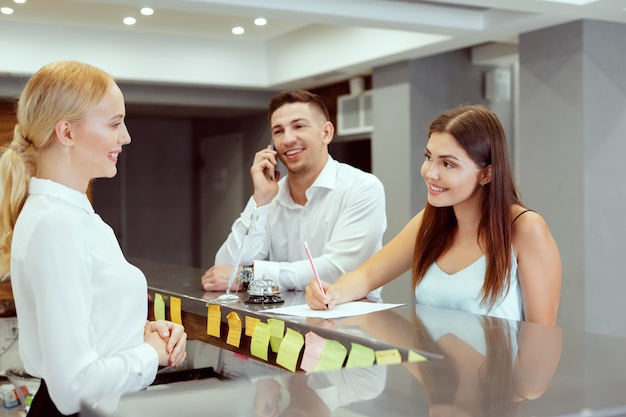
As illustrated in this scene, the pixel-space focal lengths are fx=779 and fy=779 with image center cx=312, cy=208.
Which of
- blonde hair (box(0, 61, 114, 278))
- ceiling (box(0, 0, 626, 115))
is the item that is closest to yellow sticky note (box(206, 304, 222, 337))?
blonde hair (box(0, 61, 114, 278))

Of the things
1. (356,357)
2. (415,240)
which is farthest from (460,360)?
(415,240)

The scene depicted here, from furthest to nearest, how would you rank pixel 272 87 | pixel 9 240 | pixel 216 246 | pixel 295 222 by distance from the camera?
pixel 216 246
pixel 272 87
pixel 295 222
pixel 9 240

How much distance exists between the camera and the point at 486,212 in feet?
6.86

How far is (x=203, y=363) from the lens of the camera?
2312 mm

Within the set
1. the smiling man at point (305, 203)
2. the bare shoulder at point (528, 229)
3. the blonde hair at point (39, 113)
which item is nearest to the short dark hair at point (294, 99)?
the smiling man at point (305, 203)

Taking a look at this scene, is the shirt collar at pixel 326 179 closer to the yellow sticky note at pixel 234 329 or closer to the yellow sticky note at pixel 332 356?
the yellow sticky note at pixel 234 329

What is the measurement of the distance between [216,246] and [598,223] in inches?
213

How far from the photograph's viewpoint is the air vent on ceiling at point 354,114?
6629 mm

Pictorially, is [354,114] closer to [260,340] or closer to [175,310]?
[175,310]

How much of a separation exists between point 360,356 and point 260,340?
1.40ft

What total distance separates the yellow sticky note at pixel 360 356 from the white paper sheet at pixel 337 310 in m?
0.25

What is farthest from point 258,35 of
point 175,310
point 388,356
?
point 388,356

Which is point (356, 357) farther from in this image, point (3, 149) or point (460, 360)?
point (3, 149)

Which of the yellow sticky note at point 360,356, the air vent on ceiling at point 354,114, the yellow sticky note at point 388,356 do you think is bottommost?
the yellow sticky note at point 360,356
